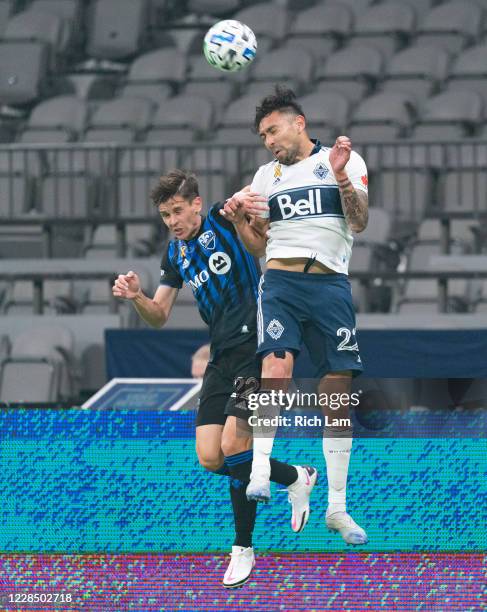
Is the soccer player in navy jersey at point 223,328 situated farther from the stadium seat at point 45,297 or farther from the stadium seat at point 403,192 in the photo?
the stadium seat at point 403,192

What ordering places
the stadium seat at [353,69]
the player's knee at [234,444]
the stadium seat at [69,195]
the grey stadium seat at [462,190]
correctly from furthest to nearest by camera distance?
the stadium seat at [353,69] → the stadium seat at [69,195] → the grey stadium seat at [462,190] → the player's knee at [234,444]

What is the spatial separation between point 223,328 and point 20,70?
485 inches

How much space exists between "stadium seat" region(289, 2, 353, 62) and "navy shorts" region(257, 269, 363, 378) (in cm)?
1199

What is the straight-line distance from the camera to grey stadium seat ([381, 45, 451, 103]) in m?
17.9

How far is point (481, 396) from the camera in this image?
27.0ft

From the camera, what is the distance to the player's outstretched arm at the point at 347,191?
7310 mm

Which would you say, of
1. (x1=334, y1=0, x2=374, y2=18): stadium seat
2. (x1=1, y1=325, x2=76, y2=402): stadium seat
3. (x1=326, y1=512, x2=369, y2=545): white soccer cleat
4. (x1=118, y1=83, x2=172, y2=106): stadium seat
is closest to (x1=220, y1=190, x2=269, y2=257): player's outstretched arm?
(x1=326, y1=512, x2=369, y2=545): white soccer cleat

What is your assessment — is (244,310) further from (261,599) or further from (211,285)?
(261,599)

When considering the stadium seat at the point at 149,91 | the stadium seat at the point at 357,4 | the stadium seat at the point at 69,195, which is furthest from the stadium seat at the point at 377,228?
the stadium seat at the point at 357,4

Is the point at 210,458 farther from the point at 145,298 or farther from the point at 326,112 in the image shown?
the point at 326,112

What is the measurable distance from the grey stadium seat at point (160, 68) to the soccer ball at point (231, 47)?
1088 centimetres

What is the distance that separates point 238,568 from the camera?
7988mm

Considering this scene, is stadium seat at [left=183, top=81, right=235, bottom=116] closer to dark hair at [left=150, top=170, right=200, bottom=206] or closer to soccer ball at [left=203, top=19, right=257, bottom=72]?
soccer ball at [left=203, top=19, right=257, bottom=72]

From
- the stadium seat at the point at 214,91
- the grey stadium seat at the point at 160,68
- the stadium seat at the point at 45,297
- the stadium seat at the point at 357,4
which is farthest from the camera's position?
the stadium seat at the point at 357,4
